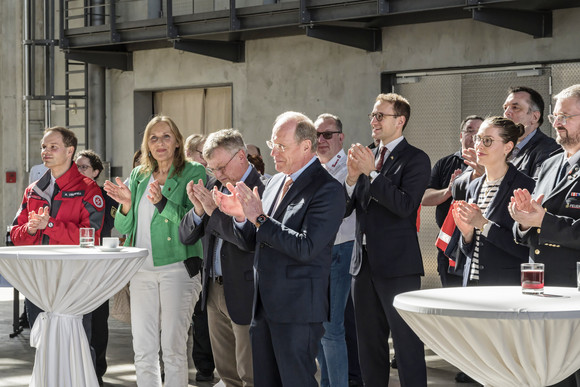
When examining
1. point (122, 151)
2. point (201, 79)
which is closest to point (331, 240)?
point (201, 79)

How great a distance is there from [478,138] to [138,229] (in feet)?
7.23

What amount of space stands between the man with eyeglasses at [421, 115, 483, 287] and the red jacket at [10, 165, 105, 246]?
7.99ft

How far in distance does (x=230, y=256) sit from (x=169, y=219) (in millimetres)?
614

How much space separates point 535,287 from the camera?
410 centimetres

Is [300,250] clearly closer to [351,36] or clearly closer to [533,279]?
[533,279]

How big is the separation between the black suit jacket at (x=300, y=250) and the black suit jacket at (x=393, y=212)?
77 centimetres

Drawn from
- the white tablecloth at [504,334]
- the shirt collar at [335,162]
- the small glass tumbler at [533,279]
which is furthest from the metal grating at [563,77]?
the white tablecloth at [504,334]

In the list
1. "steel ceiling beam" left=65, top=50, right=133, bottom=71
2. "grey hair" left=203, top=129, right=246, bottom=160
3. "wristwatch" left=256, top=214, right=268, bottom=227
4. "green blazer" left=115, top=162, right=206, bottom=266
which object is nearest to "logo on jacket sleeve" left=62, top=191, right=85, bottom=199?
"green blazer" left=115, top=162, right=206, bottom=266

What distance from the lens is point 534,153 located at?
6035mm

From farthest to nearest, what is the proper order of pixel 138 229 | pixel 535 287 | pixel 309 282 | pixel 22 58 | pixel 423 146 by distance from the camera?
pixel 22 58 < pixel 423 146 < pixel 138 229 < pixel 309 282 < pixel 535 287

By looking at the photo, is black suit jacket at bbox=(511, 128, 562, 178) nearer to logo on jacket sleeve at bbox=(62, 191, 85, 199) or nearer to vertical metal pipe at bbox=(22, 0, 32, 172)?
logo on jacket sleeve at bbox=(62, 191, 85, 199)

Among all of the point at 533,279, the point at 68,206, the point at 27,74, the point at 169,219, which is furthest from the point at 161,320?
the point at 27,74

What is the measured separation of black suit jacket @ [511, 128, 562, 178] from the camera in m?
5.96

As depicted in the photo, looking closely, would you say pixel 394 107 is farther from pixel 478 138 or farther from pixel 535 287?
pixel 535 287
